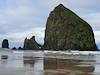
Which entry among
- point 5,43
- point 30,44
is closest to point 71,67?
point 30,44

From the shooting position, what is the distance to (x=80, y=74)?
43.2ft

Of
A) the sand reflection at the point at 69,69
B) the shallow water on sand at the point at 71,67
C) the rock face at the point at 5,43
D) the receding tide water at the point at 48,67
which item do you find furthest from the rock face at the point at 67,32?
the sand reflection at the point at 69,69

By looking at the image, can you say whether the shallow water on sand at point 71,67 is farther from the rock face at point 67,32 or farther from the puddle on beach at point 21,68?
the rock face at point 67,32

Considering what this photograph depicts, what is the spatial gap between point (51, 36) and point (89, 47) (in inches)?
516

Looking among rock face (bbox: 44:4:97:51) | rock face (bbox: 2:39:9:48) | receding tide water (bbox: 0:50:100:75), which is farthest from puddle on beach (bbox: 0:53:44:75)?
rock face (bbox: 2:39:9:48)

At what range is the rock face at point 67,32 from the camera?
89688 mm

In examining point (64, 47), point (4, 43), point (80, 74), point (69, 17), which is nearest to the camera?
point (80, 74)

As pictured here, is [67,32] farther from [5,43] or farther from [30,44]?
[5,43]

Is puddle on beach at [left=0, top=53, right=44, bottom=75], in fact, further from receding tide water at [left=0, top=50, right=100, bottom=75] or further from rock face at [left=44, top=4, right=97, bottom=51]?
rock face at [left=44, top=4, right=97, bottom=51]

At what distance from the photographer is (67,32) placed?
96.2 m

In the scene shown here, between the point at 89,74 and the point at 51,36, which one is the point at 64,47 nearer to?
the point at 51,36

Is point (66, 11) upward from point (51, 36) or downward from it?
upward

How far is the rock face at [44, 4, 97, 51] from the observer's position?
89688 mm

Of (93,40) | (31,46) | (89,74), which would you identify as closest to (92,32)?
(93,40)
